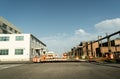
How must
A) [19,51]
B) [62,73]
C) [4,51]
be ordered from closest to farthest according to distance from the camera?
[62,73] → [19,51] → [4,51]

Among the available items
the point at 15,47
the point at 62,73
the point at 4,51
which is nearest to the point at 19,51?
the point at 15,47

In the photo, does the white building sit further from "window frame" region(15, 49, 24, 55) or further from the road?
the road

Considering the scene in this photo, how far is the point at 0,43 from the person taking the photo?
48.4 m

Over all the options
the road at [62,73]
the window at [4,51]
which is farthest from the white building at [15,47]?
the road at [62,73]

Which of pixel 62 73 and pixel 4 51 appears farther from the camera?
pixel 4 51

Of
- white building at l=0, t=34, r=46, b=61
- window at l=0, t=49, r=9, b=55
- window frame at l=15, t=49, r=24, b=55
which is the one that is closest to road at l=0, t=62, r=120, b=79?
white building at l=0, t=34, r=46, b=61

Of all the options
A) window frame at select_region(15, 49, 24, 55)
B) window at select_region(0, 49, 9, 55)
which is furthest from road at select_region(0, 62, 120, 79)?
window at select_region(0, 49, 9, 55)

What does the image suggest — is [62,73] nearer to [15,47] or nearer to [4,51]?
[15,47]

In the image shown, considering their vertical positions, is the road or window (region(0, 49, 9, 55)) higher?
window (region(0, 49, 9, 55))

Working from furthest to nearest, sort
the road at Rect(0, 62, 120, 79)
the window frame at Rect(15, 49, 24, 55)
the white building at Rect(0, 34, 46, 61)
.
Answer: the window frame at Rect(15, 49, 24, 55)
the white building at Rect(0, 34, 46, 61)
the road at Rect(0, 62, 120, 79)

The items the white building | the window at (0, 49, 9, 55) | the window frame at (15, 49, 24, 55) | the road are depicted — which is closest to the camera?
the road

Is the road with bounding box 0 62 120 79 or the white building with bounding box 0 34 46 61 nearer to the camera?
the road with bounding box 0 62 120 79

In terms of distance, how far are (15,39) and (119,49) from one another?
3917 centimetres

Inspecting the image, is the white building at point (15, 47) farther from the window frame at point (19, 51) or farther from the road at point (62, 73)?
the road at point (62, 73)
